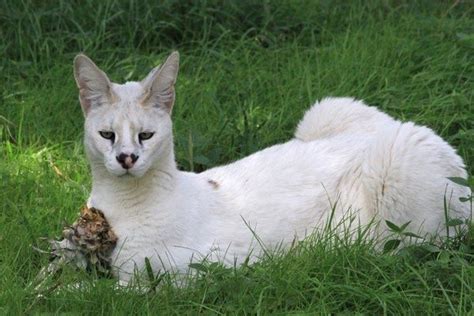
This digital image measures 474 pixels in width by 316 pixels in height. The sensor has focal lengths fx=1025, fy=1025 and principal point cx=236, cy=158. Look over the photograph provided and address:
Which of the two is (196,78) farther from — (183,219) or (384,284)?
(384,284)

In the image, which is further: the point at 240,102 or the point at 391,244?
the point at 240,102

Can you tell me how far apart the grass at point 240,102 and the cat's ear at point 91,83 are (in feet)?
2.56

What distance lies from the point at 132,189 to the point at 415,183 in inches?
53.8

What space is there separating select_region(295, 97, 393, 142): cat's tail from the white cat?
129 mm

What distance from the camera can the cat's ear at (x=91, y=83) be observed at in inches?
186

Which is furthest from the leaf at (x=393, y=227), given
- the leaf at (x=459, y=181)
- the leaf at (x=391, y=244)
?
the leaf at (x=459, y=181)

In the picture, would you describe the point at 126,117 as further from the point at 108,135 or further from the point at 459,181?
the point at 459,181

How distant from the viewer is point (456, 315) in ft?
13.5

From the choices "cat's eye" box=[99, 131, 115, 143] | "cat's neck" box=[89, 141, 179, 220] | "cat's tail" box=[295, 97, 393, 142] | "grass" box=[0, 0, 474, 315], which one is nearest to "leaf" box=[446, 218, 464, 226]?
"grass" box=[0, 0, 474, 315]

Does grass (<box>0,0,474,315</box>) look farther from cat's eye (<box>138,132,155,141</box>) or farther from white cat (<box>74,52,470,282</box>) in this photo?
cat's eye (<box>138,132,155,141</box>)

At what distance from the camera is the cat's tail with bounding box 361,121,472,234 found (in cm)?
497

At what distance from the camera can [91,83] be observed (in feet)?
15.6

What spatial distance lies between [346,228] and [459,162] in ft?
2.41

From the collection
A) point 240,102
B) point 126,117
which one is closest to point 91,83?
point 126,117
